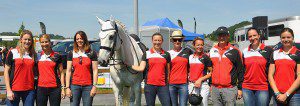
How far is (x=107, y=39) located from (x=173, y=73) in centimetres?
132

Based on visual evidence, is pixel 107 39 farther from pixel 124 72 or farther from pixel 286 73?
pixel 286 73

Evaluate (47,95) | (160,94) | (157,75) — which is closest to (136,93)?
(160,94)

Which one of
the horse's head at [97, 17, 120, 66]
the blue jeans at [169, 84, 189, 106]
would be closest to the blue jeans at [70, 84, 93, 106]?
the horse's head at [97, 17, 120, 66]

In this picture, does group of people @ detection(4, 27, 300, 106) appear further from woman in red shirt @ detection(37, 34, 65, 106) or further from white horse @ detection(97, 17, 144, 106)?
white horse @ detection(97, 17, 144, 106)

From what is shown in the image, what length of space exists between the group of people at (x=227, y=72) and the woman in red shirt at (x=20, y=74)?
181 centimetres

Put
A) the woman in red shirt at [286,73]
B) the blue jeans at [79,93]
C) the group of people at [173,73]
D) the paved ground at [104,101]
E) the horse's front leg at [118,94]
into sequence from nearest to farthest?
the woman in red shirt at [286,73], the group of people at [173,73], the blue jeans at [79,93], the horse's front leg at [118,94], the paved ground at [104,101]

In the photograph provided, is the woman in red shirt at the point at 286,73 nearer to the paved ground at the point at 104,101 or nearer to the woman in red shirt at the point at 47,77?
the woman in red shirt at the point at 47,77

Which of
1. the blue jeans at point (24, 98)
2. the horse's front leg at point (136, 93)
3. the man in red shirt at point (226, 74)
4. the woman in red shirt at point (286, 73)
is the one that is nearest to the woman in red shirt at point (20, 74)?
the blue jeans at point (24, 98)

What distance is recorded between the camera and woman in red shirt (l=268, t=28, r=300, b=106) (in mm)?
5004

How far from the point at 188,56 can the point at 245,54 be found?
1161 millimetres

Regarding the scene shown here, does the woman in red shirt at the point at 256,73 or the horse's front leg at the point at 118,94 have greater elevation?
the woman in red shirt at the point at 256,73

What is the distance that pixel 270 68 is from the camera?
Result: 17.1ft

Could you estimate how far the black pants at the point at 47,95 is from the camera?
18.8 ft

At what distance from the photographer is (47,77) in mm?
5762
